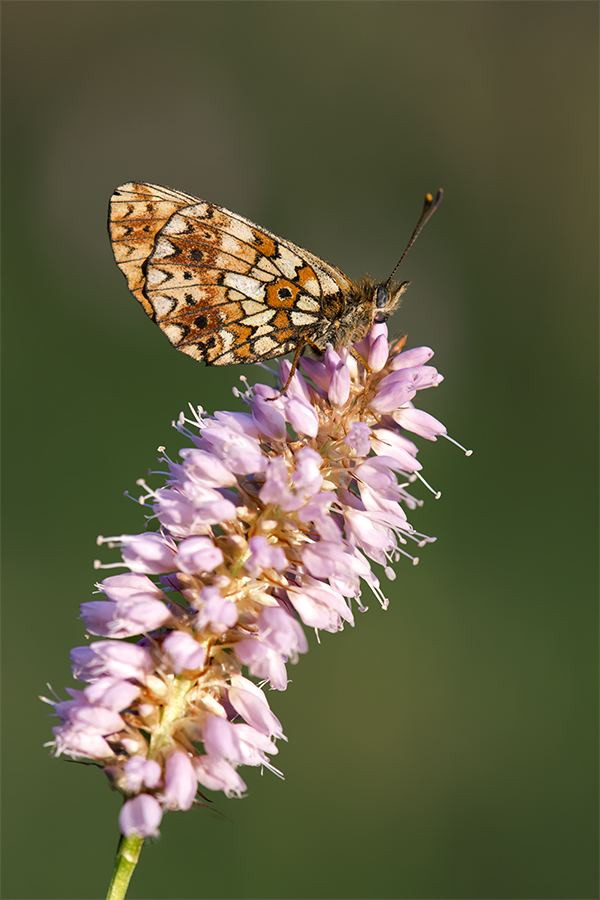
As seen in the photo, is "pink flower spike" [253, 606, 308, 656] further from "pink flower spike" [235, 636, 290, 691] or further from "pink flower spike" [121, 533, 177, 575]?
"pink flower spike" [121, 533, 177, 575]

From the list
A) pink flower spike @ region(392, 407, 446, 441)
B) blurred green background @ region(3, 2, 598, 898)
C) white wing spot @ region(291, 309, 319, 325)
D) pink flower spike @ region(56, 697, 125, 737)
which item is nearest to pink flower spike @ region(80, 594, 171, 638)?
pink flower spike @ region(56, 697, 125, 737)

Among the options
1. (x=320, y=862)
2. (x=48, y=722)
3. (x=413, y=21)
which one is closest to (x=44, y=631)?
(x=48, y=722)

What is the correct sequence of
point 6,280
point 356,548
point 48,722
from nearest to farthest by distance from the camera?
point 356,548, point 48,722, point 6,280

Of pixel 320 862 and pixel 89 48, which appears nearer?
pixel 320 862

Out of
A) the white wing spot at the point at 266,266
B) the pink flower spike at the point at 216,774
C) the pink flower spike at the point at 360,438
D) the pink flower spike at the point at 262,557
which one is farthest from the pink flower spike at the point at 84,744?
the white wing spot at the point at 266,266

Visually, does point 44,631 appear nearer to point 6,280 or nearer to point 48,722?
point 48,722

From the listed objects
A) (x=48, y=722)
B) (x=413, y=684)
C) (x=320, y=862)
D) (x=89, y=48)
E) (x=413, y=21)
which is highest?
(x=413, y=21)

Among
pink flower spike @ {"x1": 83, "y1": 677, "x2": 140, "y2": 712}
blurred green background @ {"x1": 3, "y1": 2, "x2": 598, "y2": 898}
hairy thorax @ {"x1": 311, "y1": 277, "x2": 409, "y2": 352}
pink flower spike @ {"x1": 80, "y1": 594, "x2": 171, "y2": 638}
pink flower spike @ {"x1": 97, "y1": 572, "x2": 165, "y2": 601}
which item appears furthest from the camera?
blurred green background @ {"x1": 3, "y1": 2, "x2": 598, "y2": 898}
